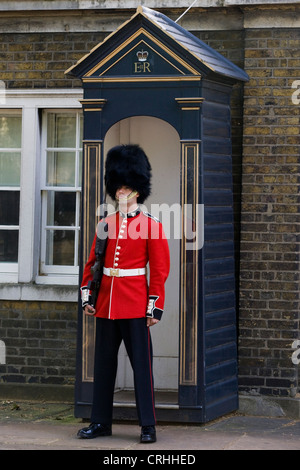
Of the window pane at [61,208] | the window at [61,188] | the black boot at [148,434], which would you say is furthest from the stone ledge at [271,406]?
the window pane at [61,208]

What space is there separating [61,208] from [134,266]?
2.12m

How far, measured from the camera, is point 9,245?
28.6 ft

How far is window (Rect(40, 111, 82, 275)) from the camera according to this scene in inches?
338

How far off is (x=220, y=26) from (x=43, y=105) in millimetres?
1691

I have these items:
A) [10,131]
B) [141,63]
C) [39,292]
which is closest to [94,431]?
[39,292]

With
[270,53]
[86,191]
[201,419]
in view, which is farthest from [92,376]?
[270,53]

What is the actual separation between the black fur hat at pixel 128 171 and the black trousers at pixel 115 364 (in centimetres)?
92

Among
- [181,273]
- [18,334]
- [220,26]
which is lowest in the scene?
[18,334]

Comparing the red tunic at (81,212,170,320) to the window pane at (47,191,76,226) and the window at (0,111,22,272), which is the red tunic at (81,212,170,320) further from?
the window at (0,111,22,272)

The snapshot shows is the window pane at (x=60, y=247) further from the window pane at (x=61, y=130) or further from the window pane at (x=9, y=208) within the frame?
the window pane at (x=61, y=130)

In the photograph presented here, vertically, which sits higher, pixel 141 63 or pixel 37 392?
pixel 141 63

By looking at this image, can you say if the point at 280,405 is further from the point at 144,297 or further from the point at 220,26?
the point at 220,26

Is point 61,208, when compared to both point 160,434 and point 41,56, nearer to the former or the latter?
point 41,56

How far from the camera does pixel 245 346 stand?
25.8 ft
